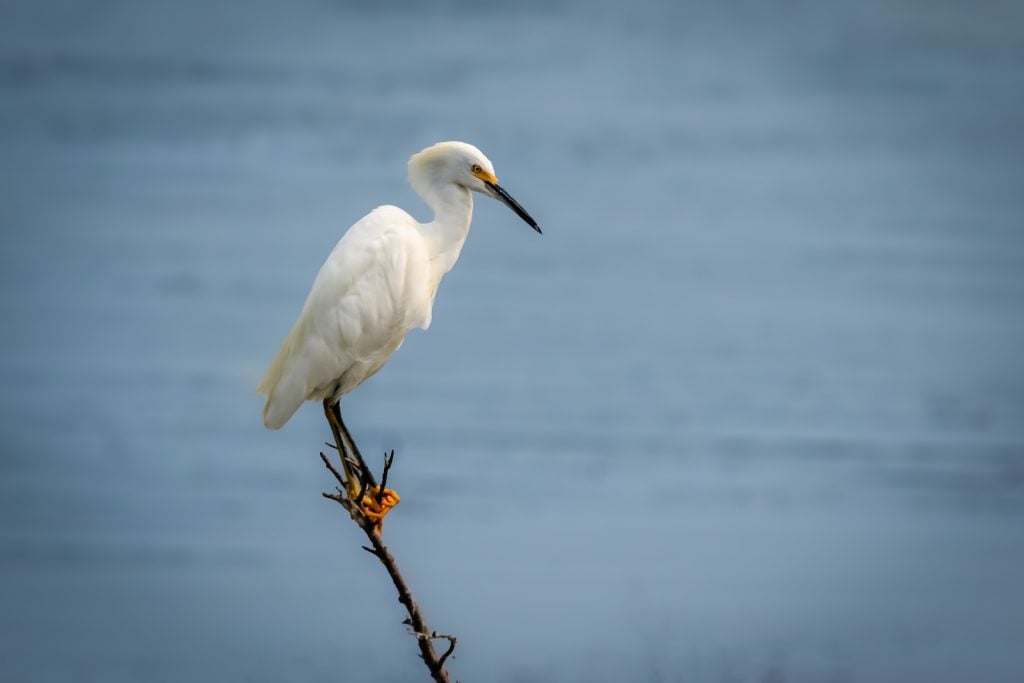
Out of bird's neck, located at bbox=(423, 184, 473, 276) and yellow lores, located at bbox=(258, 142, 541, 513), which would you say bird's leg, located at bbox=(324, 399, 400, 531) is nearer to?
yellow lores, located at bbox=(258, 142, 541, 513)

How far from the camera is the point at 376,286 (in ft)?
19.2

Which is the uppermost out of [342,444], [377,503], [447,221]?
[447,221]

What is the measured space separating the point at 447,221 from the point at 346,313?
73 cm

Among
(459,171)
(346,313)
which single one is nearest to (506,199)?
(459,171)

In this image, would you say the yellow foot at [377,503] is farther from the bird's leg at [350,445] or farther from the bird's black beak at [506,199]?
the bird's black beak at [506,199]

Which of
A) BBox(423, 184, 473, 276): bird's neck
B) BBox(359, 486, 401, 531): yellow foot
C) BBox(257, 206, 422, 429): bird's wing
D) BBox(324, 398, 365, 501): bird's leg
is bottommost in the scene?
BBox(359, 486, 401, 531): yellow foot

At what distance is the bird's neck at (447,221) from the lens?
20.1ft

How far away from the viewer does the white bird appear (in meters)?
5.83

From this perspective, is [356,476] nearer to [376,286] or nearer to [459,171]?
[376,286]

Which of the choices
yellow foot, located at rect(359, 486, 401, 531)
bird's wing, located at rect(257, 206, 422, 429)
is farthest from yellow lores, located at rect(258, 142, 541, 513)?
yellow foot, located at rect(359, 486, 401, 531)

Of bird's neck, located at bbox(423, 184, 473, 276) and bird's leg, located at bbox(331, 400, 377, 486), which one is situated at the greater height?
bird's neck, located at bbox(423, 184, 473, 276)

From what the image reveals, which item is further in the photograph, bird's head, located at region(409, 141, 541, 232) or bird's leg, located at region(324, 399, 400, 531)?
bird's head, located at region(409, 141, 541, 232)

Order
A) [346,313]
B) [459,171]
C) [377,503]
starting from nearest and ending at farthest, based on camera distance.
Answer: [377,503] → [346,313] → [459,171]

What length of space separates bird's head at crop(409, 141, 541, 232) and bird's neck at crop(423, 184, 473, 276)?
0.04 metres
